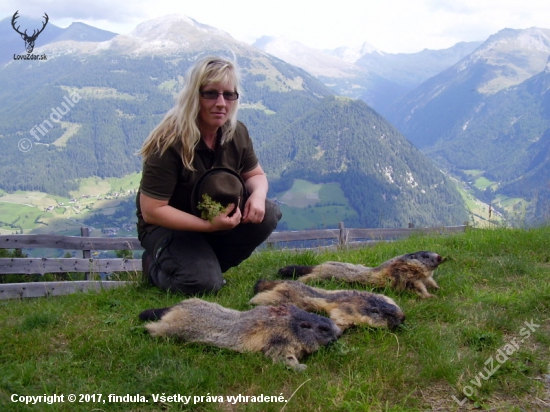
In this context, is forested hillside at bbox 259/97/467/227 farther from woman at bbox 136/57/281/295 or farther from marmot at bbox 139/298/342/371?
marmot at bbox 139/298/342/371

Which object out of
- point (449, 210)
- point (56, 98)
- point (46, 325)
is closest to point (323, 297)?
point (46, 325)

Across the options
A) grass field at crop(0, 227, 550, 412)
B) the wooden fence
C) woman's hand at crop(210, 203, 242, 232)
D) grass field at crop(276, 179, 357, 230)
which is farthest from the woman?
grass field at crop(276, 179, 357, 230)

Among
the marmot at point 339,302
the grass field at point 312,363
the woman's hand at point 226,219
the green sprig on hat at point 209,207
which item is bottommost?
the grass field at point 312,363

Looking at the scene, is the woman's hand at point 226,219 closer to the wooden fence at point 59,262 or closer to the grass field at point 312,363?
the grass field at point 312,363

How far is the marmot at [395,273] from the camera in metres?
5.28

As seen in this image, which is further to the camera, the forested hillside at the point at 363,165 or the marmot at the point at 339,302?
the forested hillside at the point at 363,165

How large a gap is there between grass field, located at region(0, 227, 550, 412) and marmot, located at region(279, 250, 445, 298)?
5.8 inches

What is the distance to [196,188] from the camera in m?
4.97

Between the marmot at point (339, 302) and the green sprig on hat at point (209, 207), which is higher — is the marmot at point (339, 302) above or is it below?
below

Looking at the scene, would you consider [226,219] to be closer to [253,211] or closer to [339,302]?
[253,211]

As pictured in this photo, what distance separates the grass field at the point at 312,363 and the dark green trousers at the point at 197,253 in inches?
8.1

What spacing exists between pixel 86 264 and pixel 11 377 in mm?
7134

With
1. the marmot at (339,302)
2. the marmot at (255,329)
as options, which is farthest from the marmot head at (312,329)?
the marmot at (339,302)

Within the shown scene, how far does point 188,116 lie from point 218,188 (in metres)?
0.83
